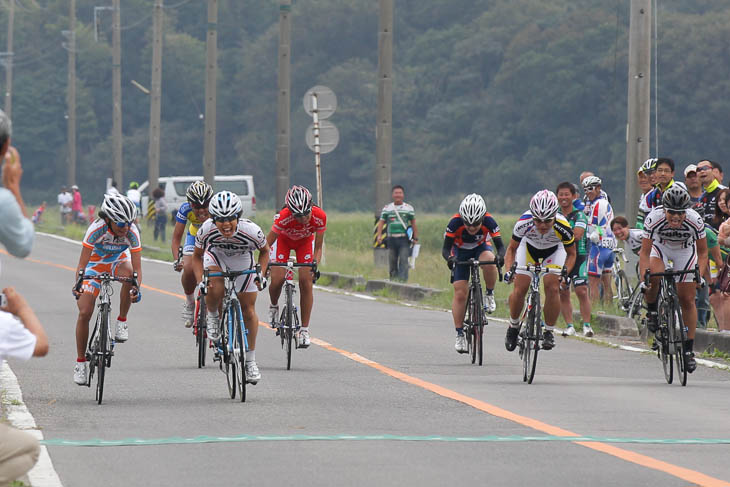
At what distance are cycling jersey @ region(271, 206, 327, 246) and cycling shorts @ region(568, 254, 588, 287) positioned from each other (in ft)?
13.8

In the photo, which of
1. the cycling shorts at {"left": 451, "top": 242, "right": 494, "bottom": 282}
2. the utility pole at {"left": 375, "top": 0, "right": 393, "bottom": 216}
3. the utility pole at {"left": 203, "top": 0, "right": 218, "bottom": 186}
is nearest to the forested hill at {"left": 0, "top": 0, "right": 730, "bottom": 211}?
the utility pole at {"left": 203, "top": 0, "right": 218, "bottom": 186}

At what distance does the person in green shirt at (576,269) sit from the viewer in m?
17.5

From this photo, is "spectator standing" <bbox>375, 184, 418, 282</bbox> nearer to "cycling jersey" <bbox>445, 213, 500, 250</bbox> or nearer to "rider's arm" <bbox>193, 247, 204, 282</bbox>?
"cycling jersey" <bbox>445, 213, 500, 250</bbox>

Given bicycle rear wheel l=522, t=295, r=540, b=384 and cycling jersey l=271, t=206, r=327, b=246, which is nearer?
bicycle rear wheel l=522, t=295, r=540, b=384

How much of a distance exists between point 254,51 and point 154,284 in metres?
65.3

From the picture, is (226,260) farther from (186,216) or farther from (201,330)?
(186,216)

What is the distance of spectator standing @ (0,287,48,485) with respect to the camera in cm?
553

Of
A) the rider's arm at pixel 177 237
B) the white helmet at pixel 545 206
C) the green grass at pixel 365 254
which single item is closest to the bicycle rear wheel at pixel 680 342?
the white helmet at pixel 545 206

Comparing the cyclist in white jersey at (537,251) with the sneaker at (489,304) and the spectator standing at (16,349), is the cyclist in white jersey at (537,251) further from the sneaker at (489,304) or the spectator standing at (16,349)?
the spectator standing at (16,349)

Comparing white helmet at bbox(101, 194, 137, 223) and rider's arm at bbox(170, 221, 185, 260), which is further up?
white helmet at bbox(101, 194, 137, 223)

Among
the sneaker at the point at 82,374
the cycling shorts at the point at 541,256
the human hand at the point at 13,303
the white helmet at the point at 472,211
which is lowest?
the sneaker at the point at 82,374

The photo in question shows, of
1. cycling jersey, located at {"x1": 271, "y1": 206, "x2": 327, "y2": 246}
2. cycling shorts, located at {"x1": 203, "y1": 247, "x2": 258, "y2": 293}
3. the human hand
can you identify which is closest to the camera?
the human hand

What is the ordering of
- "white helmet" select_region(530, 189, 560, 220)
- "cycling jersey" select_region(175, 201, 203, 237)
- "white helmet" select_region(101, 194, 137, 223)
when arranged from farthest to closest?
"cycling jersey" select_region(175, 201, 203, 237) < "white helmet" select_region(530, 189, 560, 220) < "white helmet" select_region(101, 194, 137, 223)

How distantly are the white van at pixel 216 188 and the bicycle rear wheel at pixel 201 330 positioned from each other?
42.2 metres
